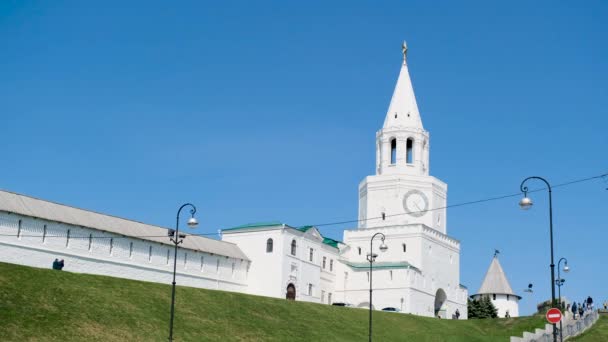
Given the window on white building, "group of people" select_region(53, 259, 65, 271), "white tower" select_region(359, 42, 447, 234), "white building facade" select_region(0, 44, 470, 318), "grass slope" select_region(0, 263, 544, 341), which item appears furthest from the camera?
"white tower" select_region(359, 42, 447, 234)

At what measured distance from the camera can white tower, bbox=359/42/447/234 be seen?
8781 centimetres

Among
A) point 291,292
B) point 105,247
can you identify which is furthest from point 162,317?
point 291,292

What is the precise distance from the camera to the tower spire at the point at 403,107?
89750 millimetres

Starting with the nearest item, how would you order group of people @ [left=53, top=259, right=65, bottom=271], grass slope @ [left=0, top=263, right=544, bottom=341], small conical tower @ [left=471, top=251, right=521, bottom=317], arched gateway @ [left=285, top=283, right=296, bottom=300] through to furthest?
grass slope @ [left=0, top=263, right=544, bottom=341]
group of people @ [left=53, top=259, right=65, bottom=271]
arched gateway @ [left=285, top=283, right=296, bottom=300]
small conical tower @ [left=471, top=251, right=521, bottom=317]

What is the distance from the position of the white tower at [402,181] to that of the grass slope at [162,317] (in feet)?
69.3

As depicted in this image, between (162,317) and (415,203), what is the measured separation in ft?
145

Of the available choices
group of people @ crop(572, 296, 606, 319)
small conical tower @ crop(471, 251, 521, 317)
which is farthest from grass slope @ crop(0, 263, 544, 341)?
small conical tower @ crop(471, 251, 521, 317)

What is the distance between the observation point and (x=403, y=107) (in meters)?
90.4

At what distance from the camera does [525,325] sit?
226ft

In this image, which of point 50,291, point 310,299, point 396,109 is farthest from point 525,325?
point 50,291

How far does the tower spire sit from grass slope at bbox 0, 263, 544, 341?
27334 mm

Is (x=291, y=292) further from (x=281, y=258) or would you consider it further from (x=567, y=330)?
(x=567, y=330)

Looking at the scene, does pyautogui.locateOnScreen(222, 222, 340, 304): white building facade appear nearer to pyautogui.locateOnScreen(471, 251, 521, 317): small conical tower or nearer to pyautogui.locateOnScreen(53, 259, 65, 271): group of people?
pyautogui.locateOnScreen(53, 259, 65, 271): group of people

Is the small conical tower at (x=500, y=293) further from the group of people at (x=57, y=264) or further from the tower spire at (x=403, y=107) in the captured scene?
the group of people at (x=57, y=264)
